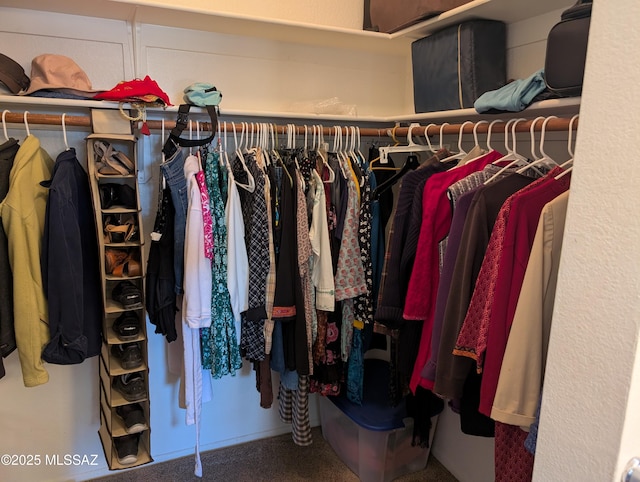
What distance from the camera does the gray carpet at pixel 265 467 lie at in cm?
218

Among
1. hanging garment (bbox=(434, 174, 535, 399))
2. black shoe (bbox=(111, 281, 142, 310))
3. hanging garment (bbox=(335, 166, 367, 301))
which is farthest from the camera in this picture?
hanging garment (bbox=(335, 166, 367, 301))

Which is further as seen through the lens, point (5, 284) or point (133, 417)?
point (133, 417)

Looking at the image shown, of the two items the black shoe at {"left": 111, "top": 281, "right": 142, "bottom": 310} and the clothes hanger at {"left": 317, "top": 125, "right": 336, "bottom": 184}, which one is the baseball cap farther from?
the clothes hanger at {"left": 317, "top": 125, "right": 336, "bottom": 184}

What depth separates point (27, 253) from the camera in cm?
156

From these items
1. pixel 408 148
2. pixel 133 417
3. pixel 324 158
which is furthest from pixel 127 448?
pixel 408 148

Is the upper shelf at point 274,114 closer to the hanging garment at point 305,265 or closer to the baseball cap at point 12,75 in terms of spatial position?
the baseball cap at point 12,75

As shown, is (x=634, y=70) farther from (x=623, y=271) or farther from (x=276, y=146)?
(x=276, y=146)

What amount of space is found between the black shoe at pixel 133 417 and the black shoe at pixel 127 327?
0.31 m

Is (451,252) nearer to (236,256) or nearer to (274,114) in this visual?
(236,256)

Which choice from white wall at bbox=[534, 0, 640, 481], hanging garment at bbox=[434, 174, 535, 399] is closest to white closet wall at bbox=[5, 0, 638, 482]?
hanging garment at bbox=[434, 174, 535, 399]

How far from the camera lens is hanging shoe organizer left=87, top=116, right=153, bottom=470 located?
1.69m

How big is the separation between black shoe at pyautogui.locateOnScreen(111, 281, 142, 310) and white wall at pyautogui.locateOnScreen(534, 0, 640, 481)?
1434mm

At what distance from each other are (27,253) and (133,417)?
0.73 meters

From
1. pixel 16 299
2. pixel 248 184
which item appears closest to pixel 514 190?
pixel 248 184
